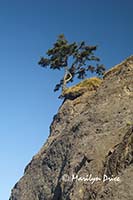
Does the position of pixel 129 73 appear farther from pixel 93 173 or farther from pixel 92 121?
pixel 93 173

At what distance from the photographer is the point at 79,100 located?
44125 mm

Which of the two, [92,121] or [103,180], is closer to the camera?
[103,180]

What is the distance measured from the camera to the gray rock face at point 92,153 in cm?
2136

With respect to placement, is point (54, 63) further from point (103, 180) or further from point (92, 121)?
point (103, 180)

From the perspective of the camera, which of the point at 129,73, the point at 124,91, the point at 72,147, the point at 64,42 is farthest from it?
the point at 64,42

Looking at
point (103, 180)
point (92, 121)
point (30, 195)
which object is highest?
point (92, 121)

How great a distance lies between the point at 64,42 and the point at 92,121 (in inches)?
1069

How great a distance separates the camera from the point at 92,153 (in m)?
26.5

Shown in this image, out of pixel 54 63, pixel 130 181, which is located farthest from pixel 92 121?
pixel 54 63

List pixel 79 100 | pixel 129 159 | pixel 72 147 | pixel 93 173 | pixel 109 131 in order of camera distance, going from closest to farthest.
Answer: pixel 129 159
pixel 93 173
pixel 109 131
pixel 72 147
pixel 79 100

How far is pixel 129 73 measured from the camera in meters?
37.5

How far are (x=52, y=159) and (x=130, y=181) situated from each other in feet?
57.9

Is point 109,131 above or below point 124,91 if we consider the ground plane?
below

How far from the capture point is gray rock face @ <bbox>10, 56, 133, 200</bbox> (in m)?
21.4
